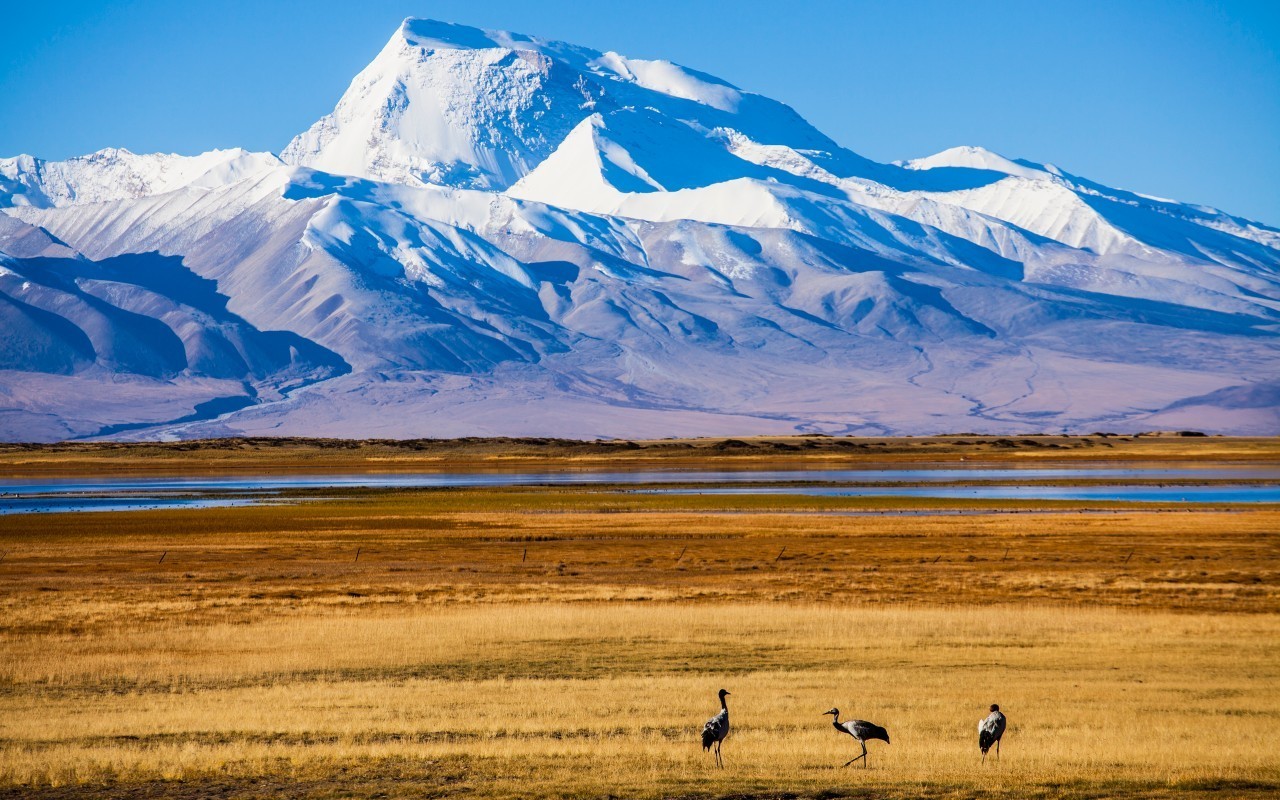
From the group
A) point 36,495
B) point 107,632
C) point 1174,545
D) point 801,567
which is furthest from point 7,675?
point 36,495

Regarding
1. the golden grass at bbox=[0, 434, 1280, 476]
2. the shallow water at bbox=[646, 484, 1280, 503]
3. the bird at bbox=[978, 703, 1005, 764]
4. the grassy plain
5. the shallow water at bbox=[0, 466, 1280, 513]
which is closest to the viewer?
the bird at bbox=[978, 703, 1005, 764]

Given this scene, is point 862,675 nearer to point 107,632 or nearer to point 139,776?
point 139,776

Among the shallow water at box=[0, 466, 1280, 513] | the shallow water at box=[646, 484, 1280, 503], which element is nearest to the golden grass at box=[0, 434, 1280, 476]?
the shallow water at box=[0, 466, 1280, 513]

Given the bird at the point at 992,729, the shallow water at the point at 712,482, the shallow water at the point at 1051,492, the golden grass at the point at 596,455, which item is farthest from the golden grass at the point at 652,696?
the golden grass at the point at 596,455

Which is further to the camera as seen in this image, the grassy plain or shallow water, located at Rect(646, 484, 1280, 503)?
shallow water, located at Rect(646, 484, 1280, 503)

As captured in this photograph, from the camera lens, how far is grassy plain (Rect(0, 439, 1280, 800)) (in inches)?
783

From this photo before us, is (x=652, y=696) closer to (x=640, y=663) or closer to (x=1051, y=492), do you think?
(x=640, y=663)

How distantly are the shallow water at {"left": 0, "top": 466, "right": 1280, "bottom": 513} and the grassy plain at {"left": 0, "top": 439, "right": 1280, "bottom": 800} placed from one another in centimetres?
2741

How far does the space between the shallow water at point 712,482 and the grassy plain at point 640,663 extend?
2741 cm

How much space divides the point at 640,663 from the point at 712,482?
81091 millimetres

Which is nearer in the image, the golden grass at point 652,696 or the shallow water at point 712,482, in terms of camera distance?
the golden grass at point 652,696

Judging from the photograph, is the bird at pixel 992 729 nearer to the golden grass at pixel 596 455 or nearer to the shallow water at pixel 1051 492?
the shallow water at pixel 1051 492

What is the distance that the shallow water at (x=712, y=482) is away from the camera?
89.6 m

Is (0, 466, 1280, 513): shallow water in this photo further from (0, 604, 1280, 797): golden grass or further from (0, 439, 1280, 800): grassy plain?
(0, 604, 1280, 797): golden grass
